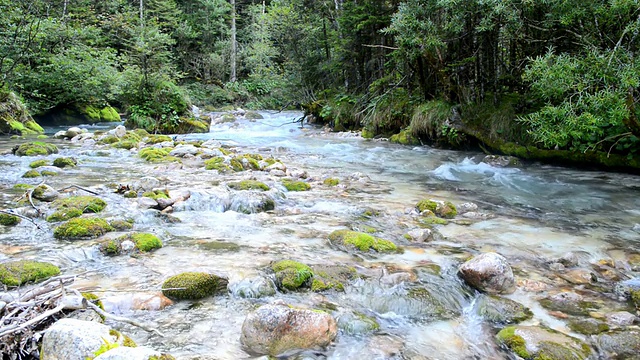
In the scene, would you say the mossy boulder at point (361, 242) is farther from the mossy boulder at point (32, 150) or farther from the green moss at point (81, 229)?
the mossy boulder at point (32, 150)

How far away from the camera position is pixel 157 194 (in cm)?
636

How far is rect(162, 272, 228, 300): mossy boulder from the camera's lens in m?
3.35

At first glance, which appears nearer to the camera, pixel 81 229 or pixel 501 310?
pixel 501 310

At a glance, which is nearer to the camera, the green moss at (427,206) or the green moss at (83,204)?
the green moss at (83,204)

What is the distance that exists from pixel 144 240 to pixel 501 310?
11.4 ft

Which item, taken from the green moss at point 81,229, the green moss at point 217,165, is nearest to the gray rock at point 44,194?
the green moss at point 81,229

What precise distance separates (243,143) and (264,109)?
15.9m

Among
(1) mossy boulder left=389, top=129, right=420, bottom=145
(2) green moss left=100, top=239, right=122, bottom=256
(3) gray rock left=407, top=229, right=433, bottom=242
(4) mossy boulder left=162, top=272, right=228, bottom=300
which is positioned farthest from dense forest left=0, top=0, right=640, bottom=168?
(2) green moss left=100, top=239, right=122, bottom=256

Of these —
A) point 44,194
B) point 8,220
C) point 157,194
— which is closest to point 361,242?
point 157,194

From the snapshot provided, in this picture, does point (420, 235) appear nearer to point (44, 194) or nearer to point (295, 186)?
point (295, 186)

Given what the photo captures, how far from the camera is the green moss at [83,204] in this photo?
5543 millimetres

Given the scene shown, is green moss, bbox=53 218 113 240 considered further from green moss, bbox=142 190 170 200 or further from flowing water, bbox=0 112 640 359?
green moss, bbox=142 190 170 200

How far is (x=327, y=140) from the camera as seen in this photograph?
15594 millimetres

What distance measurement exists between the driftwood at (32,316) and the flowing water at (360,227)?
54 centimetres
